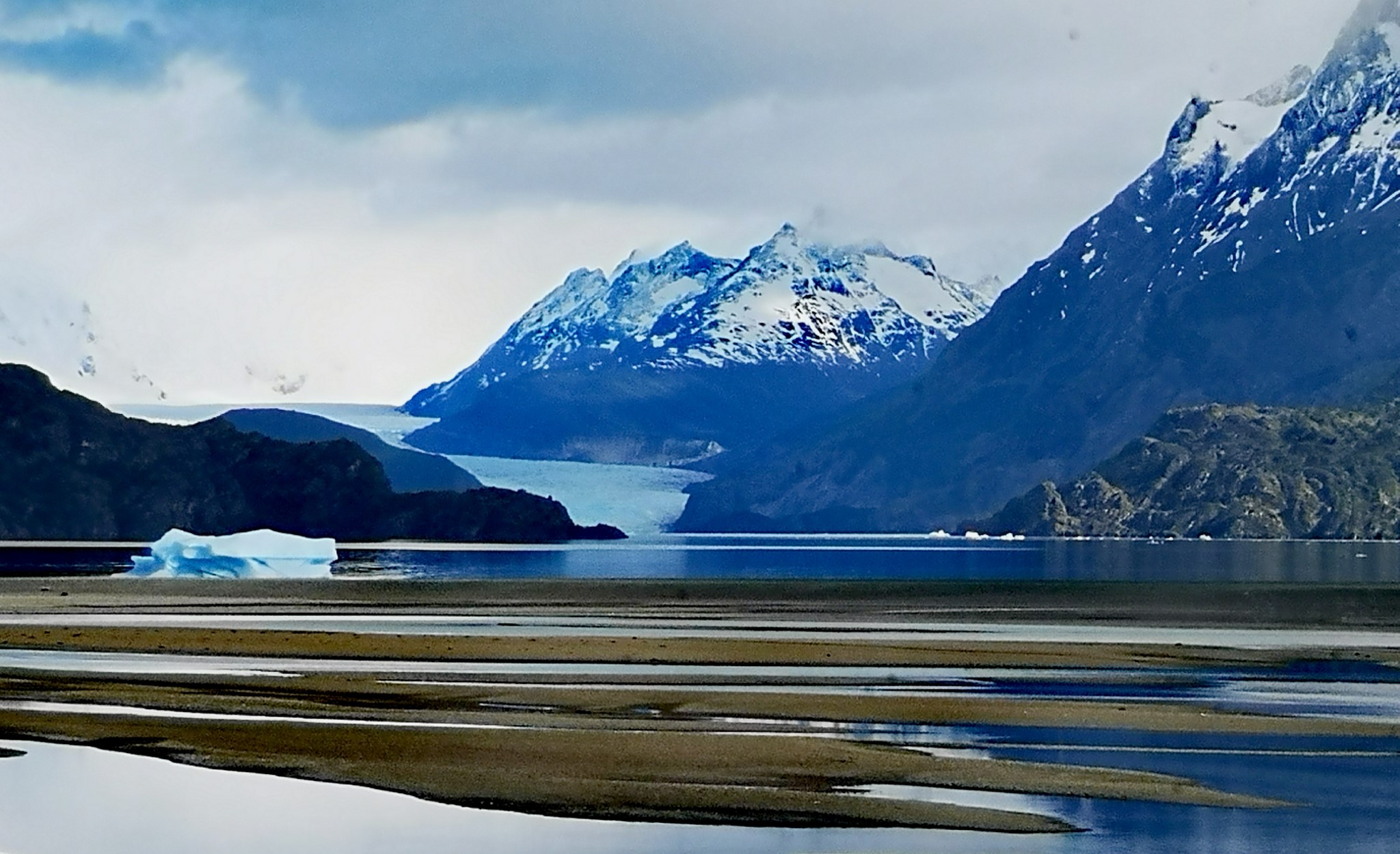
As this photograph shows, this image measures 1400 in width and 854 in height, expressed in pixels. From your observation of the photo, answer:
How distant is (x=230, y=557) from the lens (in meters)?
131

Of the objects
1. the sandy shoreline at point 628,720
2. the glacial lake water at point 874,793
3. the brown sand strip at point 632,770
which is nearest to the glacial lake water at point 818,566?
the sandy shoreline at point 628,720

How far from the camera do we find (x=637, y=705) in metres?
45.1

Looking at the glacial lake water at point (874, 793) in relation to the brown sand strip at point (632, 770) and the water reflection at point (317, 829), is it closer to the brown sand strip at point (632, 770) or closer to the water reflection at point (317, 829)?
the water reflection at point (317, 829)

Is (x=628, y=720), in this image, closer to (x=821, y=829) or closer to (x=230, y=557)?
(x=821, y=829)

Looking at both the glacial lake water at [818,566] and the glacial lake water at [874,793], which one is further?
the glacial lake water at [818,566]

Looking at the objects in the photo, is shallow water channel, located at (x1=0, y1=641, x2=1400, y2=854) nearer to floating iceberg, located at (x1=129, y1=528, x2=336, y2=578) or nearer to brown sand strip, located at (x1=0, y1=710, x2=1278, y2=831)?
brown sand strip, located at (x1=0, y1=710, x2=1278, y2=831)

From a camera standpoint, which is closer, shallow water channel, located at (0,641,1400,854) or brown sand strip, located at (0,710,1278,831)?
shallow water channel, located at (0,641,1400,854)

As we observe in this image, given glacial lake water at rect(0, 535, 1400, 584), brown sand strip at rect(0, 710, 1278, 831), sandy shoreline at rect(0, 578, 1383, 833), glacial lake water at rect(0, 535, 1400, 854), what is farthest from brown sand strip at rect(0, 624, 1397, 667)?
glacial lake water at rect(0, 535, 1400, 584)

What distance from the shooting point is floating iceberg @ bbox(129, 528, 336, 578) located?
12738 centimetres

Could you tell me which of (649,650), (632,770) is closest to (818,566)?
(649,650)

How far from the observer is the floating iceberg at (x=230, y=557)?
418ft

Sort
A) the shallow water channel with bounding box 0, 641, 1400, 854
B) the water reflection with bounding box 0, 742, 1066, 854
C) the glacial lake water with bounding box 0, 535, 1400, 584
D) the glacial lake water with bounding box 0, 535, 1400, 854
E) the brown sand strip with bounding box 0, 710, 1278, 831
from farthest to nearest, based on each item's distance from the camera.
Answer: the glacial lake water with bounding box 0, 535, 1400, 584 → the brown sand strip with bounding box 0, 710, 1278, 831 → the glacial lake water with bounding box 0, 535, 1400, 854 → the shallow water channel with bounding box 0, 641, 1400, 854 → the water reflection with bounding box 0, 742, 1066, 854

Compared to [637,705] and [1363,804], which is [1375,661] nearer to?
[637,705]

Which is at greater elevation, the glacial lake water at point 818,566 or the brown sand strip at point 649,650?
the glacial lake water at point 818,566
